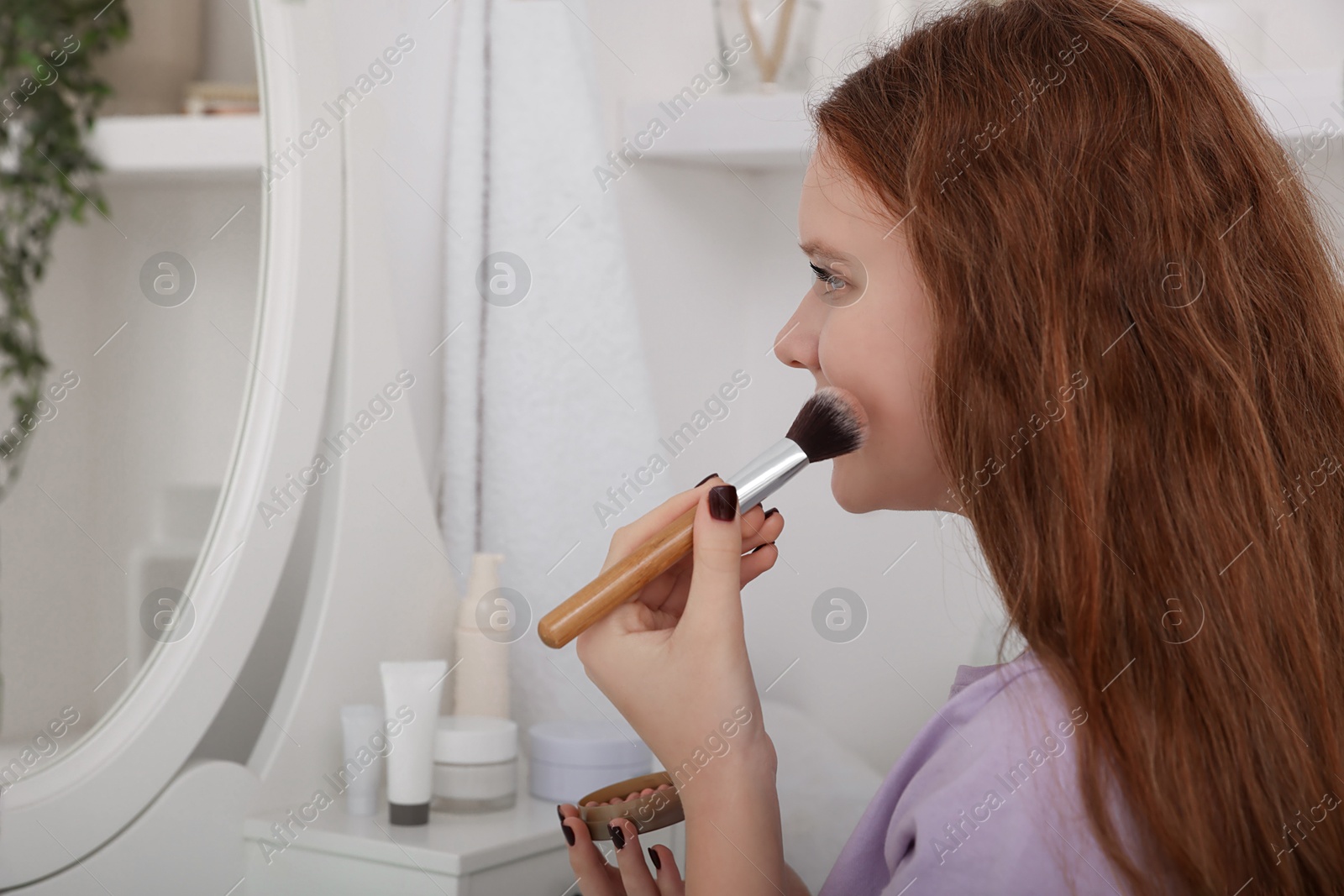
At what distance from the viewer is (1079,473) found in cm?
45

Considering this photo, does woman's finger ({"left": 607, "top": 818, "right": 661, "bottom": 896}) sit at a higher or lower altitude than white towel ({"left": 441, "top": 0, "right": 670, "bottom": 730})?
lower

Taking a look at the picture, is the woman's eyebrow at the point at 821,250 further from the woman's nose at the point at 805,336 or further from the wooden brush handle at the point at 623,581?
the wooden brush handle at the point at 623,581

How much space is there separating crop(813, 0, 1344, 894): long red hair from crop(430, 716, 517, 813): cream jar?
435mm

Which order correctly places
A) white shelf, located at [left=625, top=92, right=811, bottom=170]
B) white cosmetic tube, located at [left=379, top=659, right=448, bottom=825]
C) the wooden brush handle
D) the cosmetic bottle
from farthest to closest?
white shelf, located at [left=625, top=92, right=811, bottom=170]
the cosmetic bottle
white cosmetic tube, located at [left=379, top=659, right=448, bottom=825]
the wooden brush handle

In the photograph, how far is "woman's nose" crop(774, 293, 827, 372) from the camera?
1.85 feet

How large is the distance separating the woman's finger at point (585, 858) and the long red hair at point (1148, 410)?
0.24 m

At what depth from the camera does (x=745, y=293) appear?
4.02 feet

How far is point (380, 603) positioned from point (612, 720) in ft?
0.76

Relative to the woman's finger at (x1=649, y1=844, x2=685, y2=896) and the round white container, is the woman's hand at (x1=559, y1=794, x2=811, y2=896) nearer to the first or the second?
the woman's finger at (x1=649, y1=844, x2=685, y2=896)

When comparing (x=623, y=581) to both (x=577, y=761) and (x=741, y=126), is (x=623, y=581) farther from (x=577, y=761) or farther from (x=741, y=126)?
(x=741, y=126)

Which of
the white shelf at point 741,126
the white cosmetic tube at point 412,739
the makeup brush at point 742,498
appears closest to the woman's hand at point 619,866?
the makeup brush at point 742,498

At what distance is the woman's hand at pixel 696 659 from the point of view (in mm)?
488

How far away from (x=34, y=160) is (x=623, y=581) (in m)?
0.39

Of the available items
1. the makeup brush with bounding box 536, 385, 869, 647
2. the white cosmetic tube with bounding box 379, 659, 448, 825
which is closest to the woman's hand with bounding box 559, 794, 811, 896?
the makeup brush with bounding box 536, 385, 869, 647
